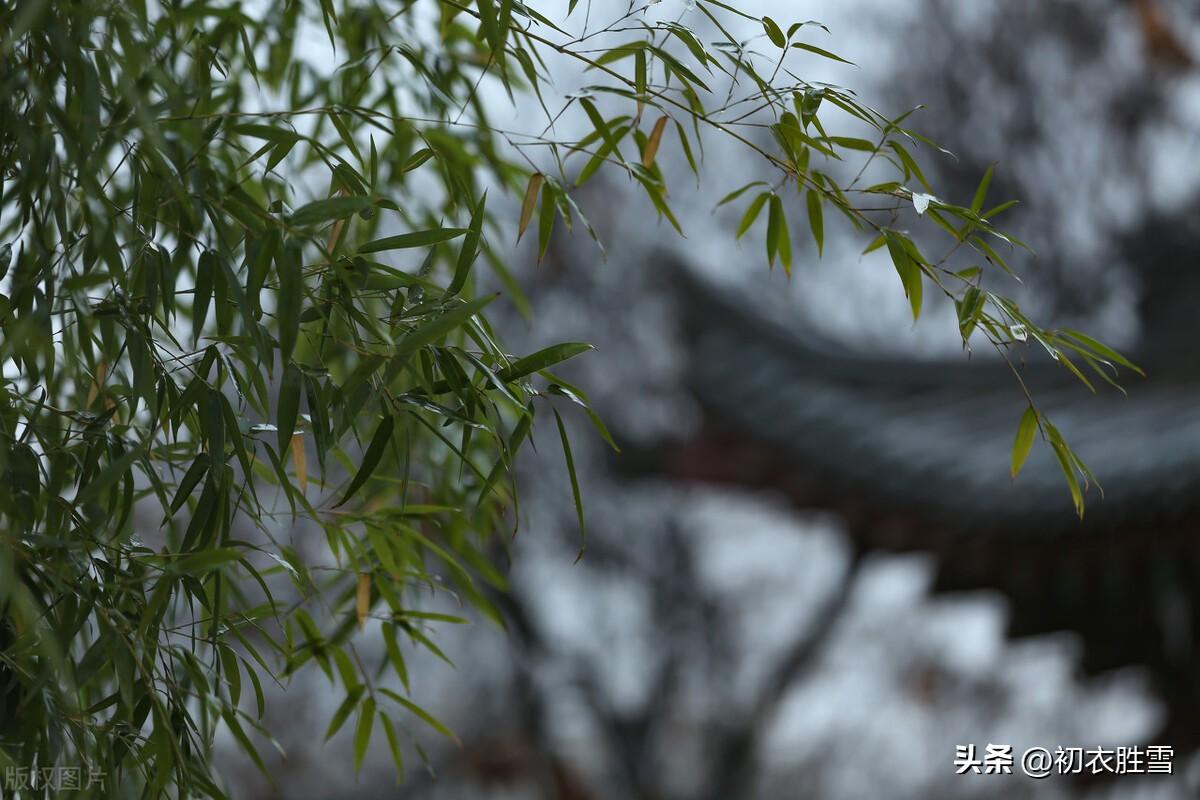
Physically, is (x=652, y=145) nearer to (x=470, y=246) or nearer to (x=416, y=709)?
(x=470, y=246)

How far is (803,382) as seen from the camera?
2.23 m

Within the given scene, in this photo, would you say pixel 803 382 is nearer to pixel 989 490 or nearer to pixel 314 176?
pixel 989 490

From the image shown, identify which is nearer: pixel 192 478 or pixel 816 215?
pixel 192 478

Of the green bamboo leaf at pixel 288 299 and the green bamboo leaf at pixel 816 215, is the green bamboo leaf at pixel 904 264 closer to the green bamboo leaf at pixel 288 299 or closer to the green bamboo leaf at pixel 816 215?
the green bamboo leaf at pixel 816 215

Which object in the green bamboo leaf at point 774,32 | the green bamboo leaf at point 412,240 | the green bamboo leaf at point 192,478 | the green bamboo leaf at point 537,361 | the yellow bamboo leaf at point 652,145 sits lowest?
the green bamboo leaf at point 192,478

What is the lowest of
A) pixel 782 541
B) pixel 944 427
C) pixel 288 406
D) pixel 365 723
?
pixel 365 723

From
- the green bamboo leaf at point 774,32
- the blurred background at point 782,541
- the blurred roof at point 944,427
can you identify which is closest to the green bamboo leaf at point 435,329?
the green bamboo leaf at point 774,32

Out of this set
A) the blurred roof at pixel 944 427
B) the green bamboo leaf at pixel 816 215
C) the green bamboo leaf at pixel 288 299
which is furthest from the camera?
the blurred roof at pixel 944 427

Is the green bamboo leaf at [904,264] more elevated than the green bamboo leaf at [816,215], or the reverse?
the green bamboo leaf at [816,215]

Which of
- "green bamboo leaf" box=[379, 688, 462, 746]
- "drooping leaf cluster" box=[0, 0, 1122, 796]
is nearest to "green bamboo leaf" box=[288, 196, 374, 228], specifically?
"drooping leaf cluster" box=[0, 0, 1122, 796]

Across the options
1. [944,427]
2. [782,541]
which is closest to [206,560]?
[944,427]

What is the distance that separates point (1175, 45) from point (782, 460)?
79.5 inches

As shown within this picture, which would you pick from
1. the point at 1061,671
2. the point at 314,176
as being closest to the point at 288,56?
the point at 314,176

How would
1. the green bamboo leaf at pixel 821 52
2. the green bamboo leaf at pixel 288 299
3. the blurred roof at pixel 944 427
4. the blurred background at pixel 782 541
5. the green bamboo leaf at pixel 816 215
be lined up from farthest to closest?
the blurred background at pixel 782 541 → the blurred roof at pixel 944 427 → the green bamboo leaf at pixel 816 215 → the green bamboo leaf at pixel 821 52 → the green bamboo leaf at pixel 288 299
